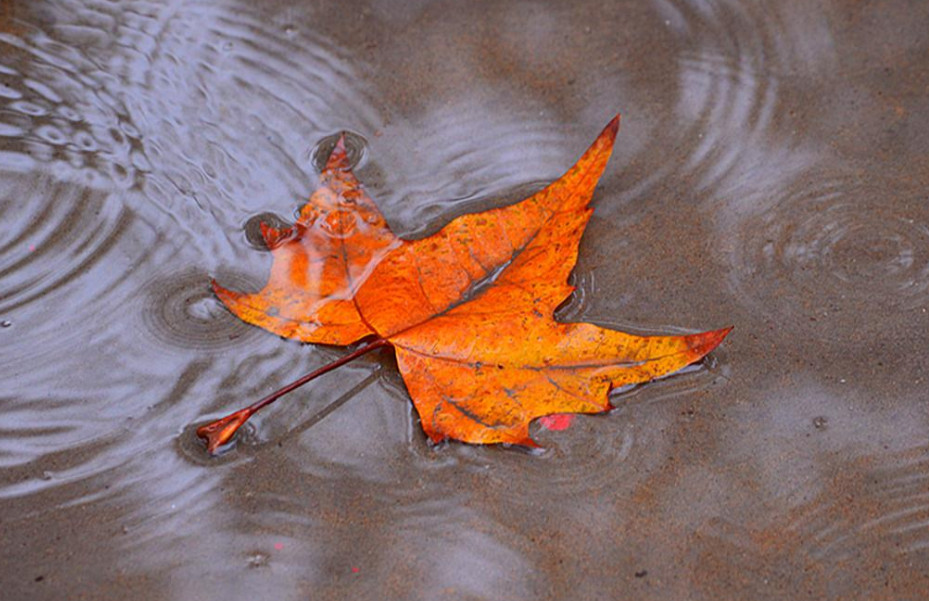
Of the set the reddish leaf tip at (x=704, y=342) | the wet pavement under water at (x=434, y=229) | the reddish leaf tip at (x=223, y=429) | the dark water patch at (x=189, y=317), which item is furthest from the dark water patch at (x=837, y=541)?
the dark water patch at (x=189, y=317)

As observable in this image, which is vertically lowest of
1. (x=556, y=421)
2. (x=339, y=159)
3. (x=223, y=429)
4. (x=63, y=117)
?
(x=556, y=421)

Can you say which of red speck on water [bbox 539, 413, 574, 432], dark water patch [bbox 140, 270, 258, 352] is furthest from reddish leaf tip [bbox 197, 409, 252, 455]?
red speck on water [bbox 539, 413, 574, 432]

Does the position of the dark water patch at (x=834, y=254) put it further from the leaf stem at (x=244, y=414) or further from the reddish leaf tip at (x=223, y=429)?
the reddish leaf tip at (x=223, y=429)

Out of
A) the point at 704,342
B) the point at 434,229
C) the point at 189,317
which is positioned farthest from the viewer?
the point at 434,229

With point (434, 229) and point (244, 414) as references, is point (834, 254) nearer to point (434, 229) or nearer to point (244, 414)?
point (434, 229)

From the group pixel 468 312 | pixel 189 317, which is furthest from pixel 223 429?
pixel 468 312

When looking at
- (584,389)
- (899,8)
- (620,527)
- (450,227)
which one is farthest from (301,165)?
(899,8)

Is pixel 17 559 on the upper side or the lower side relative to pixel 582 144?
lower

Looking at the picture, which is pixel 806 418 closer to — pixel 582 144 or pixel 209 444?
pixel 582 144
